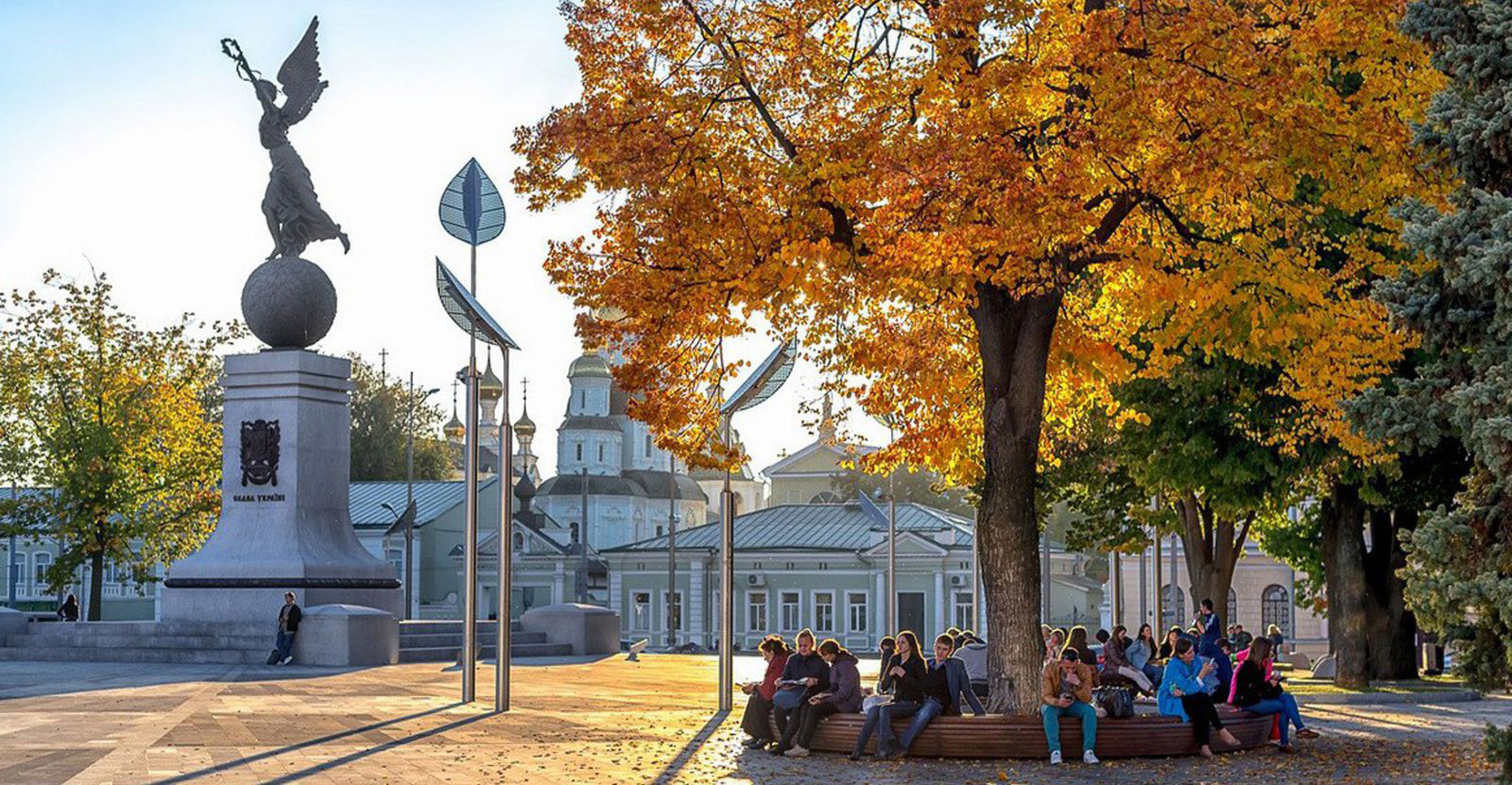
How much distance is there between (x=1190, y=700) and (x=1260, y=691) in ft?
5.20

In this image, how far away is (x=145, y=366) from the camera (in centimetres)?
5384

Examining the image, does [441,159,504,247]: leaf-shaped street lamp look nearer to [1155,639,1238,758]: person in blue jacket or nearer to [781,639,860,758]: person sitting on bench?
[781,639,860,758]: person sitting on bench

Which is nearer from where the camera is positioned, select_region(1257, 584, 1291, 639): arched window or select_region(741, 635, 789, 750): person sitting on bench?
select_region(741, 635, 789, 750): person sitting on bench

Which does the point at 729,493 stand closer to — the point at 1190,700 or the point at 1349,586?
the point at 1190,700

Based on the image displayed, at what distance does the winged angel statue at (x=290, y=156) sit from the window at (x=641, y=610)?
45.7m

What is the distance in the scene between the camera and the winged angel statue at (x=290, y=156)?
38.2 metres

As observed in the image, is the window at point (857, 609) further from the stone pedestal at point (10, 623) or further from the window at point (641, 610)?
the stone pedestal at point (10, 623)

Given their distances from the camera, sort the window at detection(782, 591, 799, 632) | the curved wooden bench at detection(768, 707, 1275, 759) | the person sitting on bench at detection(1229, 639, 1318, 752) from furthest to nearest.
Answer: the window at detection(782, 591, 799, 632), the person sitting on bench at detection(1229, 639, 1318, 752), the curved wooden bench at detection(768, 707, 1275, 759)

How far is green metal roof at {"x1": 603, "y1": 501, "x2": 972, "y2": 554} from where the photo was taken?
77250 millimetres

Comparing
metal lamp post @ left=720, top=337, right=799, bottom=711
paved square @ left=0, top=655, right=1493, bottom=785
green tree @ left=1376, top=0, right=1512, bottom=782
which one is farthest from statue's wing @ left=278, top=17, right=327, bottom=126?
green tree @ left=1376, top=0, right=1512, bottom=782

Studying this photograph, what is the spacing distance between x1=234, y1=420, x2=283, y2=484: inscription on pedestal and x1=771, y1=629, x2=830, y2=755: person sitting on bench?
19033mm

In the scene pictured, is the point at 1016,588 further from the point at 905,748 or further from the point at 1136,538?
the point at 1136,538

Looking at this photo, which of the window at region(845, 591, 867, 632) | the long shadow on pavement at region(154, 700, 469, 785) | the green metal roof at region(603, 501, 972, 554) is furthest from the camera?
the green metal roof at region(603, 501, 972, 554)

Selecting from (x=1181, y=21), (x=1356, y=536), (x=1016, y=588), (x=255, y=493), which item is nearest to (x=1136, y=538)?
(x=1356, y=536)
